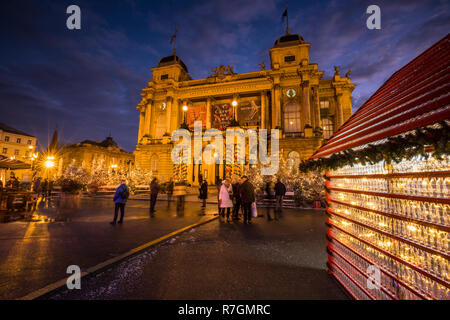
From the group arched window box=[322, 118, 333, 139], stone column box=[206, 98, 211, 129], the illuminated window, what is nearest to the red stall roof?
stone column box=[206, 98, 211, 129]

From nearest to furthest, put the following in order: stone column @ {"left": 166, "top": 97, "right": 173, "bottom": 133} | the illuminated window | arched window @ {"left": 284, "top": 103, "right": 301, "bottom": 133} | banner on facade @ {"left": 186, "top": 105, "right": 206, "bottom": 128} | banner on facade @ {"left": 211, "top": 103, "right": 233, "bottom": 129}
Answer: arched window @ {"left": 284, "top": 103, "right": 301, "bottom": 133}, banner on facade @ {"left": 211, "top": 103, "right": 233, "bottom": 129}, banner on facade @ {"left": 186, "top": 105, "right": 206, "bottom": 128}, stone column @ {"left": 166, "top": 97, "right": 173, "bottom": 133}, the illuminated window

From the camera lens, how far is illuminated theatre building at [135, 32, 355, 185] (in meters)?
26.3

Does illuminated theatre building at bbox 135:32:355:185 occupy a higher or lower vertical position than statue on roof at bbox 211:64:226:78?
lower

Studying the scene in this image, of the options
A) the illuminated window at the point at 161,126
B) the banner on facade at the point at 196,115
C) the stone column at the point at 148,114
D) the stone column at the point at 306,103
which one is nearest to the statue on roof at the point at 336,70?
the stone column at the point at 306,103

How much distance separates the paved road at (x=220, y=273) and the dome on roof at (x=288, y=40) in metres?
31.3

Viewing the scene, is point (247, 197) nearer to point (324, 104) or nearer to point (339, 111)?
point (339, 111)

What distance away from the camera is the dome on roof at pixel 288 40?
28028 mm

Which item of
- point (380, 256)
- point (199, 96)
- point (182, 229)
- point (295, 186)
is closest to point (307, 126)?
point (295, 186)

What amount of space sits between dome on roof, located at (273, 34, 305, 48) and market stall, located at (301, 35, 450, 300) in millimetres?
30868

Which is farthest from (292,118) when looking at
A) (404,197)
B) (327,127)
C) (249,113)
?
(404,197)

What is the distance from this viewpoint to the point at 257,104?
29.1 meters

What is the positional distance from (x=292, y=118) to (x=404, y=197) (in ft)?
90.2

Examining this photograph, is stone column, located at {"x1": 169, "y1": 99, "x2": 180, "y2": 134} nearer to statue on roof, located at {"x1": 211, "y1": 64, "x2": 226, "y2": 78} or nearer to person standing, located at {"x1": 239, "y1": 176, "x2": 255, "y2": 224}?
statue on roof, located at {"x1": 211, "y1": 64, "x2": 226, "y2": 78}
